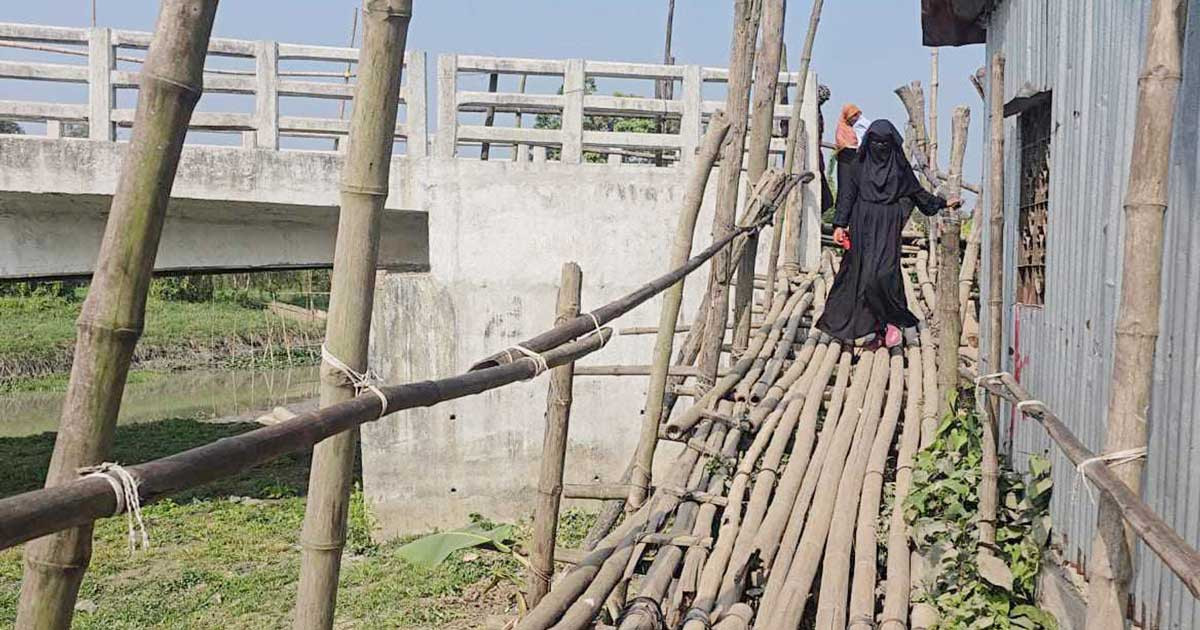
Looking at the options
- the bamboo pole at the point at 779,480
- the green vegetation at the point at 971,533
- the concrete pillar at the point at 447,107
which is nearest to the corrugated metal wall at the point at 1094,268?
the green vegetation at the point at 971,533

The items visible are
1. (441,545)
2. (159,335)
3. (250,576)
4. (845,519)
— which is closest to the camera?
(845,519)

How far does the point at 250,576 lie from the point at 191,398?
10308 millimetres

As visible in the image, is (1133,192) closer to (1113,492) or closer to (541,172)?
(1113,492)

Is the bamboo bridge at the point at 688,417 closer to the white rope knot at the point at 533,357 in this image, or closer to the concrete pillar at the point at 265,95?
the white rope knot at the point at 533,357

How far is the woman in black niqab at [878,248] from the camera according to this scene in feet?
21.8

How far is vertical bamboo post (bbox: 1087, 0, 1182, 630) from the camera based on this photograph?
189 cm

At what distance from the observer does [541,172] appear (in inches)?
338

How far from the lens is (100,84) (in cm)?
806

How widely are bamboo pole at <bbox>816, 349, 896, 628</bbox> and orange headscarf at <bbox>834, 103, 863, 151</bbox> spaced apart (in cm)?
251

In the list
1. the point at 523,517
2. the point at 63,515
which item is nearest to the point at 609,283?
the point at 523,517

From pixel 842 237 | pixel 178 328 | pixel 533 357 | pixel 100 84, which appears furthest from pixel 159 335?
pixel 533 357

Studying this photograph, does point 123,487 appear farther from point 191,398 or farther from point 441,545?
point 191,398

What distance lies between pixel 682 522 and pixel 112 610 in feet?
15.0

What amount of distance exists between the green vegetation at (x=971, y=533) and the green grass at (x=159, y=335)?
50.4ft
